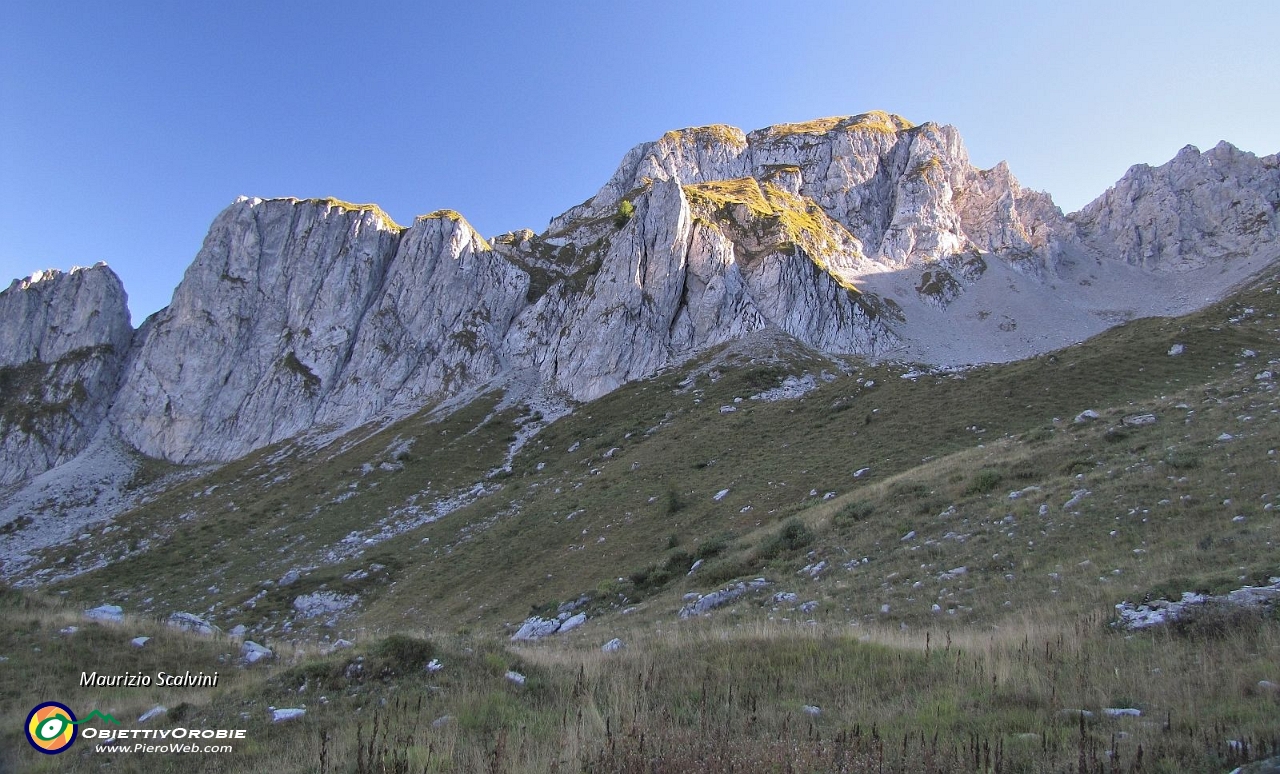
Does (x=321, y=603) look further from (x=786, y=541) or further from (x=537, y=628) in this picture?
(x=786, y=541)

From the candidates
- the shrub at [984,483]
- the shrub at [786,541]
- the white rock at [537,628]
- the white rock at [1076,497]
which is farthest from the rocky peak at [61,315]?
the white rock at [1076,497]

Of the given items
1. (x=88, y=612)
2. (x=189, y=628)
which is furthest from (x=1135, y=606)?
(x=88, y=612)

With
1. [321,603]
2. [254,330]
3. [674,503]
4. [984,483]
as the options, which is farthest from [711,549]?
[254,330]

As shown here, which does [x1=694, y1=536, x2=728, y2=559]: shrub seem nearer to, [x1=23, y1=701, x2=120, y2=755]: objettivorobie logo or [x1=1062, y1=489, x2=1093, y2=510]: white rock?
[x1=1062, y1=489, x2=1093, y2=510]: white rock

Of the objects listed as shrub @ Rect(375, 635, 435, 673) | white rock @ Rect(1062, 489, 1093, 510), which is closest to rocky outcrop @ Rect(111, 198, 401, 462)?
shrub @ Rect(375, 635, 435, 673)

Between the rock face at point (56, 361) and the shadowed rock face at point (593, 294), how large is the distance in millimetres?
493

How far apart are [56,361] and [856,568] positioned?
510ft

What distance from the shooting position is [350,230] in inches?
4537

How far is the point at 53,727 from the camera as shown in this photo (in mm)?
8172

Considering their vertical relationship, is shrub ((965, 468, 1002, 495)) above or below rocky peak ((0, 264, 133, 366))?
below

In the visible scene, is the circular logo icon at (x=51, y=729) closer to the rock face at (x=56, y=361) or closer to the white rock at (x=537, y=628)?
the white rock at (x=537, y=628)

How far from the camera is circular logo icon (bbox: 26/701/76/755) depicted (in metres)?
7.73

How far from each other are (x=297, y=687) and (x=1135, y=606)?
13.0 meters

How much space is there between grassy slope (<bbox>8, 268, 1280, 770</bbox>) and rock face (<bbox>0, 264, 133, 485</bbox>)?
79.0 m
